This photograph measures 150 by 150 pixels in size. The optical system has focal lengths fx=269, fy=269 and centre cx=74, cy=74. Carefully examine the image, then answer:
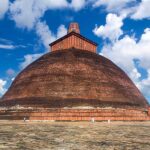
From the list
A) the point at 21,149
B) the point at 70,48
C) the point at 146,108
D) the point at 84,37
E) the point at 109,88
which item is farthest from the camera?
the point at 84,37

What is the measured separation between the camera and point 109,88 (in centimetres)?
2392

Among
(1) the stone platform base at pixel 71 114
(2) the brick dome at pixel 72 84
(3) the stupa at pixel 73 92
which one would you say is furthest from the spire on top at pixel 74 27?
(1) the stone platform base at pixel 71 114

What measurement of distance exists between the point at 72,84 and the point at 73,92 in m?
0.85

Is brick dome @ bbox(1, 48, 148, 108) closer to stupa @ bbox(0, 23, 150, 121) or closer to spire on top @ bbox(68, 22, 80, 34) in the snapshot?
stupa @ bbox(0, 23, 150, 121)

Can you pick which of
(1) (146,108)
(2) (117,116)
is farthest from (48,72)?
(1) (146,108)

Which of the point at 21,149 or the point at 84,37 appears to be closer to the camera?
the point at 21,149

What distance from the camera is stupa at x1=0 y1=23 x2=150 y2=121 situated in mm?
21641

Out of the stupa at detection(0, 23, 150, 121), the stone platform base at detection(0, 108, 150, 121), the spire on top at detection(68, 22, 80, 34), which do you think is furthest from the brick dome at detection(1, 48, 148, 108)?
the spire on top at detection(68, 22, 80, 34)

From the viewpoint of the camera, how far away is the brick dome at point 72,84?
73.8 feet

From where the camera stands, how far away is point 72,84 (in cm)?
2323

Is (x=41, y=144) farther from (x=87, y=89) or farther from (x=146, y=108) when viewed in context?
(x=146, y=108)

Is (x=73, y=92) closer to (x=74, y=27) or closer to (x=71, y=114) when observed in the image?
(x=71, y=114)

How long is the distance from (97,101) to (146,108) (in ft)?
19.4

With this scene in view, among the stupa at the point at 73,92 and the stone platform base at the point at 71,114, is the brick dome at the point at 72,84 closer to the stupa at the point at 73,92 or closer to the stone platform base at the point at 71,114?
the stupa at the point at 73,92
